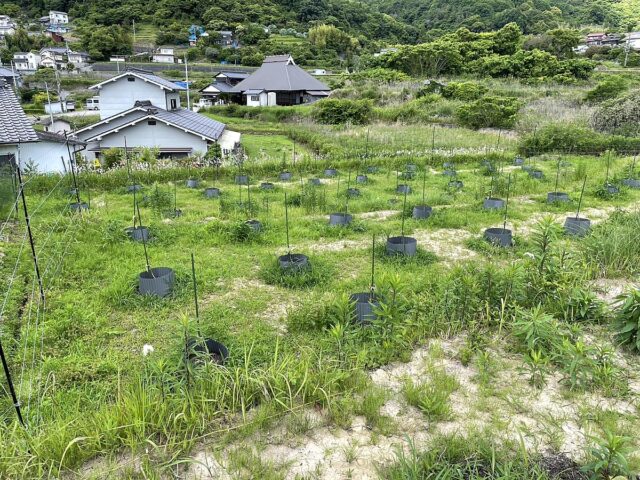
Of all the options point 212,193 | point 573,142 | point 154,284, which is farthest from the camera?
point 573,142

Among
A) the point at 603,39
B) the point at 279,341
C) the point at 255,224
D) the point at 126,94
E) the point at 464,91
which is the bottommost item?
the point at 279,341

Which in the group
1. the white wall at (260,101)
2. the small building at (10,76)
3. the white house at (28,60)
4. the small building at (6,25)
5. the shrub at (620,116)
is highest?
the small building at (6,25)

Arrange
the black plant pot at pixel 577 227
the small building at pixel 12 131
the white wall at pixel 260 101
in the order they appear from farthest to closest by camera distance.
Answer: the white wall at pixel 260 101, the small building at pixel 12 131, the black plant pot at pixel 577 227

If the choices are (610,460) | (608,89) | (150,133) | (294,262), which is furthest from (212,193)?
(608,89)

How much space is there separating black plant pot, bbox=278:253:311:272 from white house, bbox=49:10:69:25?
206 feet

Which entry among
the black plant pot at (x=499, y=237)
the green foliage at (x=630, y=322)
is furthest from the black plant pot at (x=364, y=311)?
the black plant pot at (x=499, y=237)

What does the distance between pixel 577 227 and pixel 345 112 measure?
1477cm

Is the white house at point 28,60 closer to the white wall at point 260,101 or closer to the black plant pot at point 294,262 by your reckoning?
the white wall at point 260,101

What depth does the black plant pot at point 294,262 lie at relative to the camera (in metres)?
4.60

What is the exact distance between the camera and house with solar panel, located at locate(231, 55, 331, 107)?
27.8 metres

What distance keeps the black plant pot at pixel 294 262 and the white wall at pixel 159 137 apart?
1113 cm

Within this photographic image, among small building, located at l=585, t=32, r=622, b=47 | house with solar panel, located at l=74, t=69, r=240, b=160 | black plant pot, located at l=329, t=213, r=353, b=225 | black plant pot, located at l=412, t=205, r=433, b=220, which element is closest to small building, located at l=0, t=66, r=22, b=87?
house with solar panel, located at l=74, t=69, r=240, b=160

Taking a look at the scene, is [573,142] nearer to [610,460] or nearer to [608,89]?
[608,89]

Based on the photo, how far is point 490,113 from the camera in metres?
16.1
